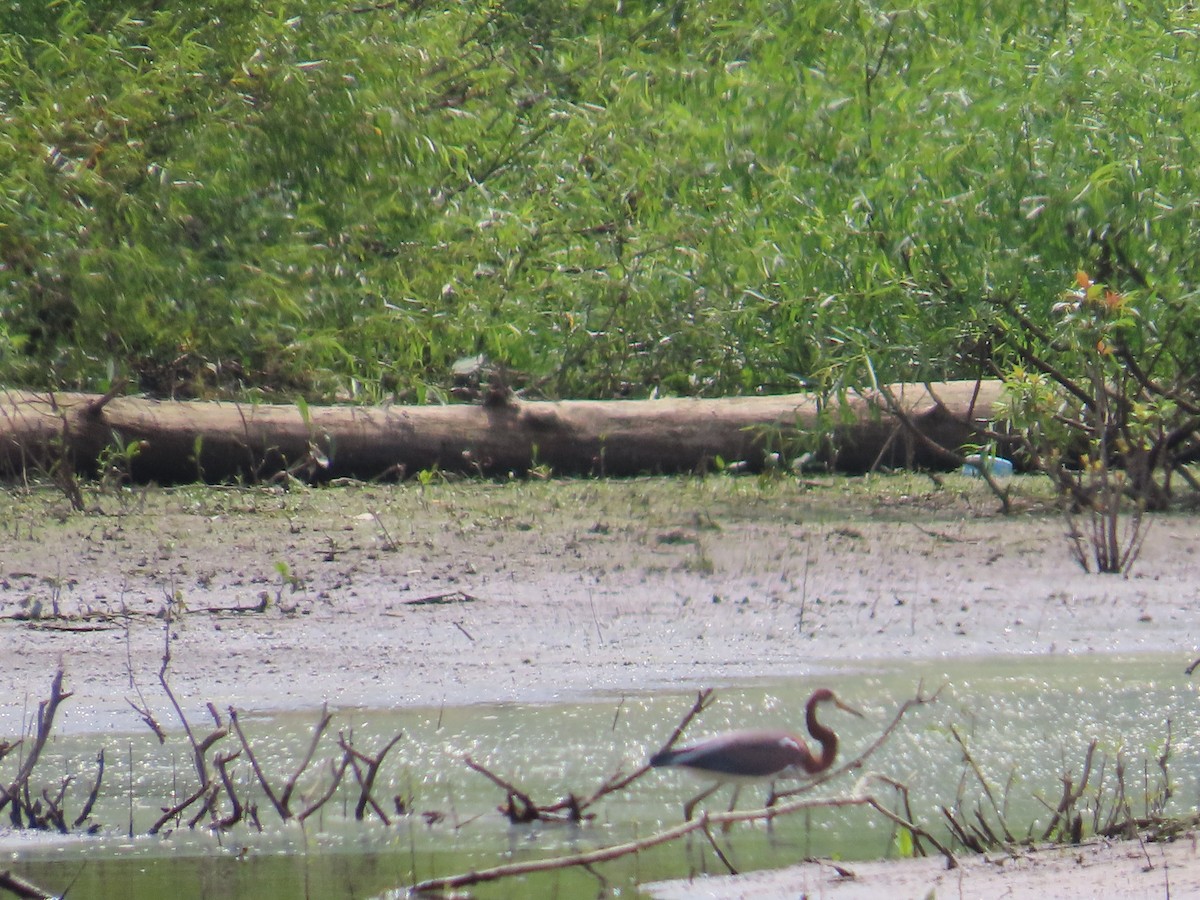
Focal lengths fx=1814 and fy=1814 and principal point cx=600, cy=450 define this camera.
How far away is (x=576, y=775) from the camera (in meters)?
4.62

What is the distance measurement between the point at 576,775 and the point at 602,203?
24.0 feet

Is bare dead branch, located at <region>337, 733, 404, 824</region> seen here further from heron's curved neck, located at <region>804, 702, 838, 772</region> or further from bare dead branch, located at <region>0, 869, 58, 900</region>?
heron's curved neck, located at <region>804, 702, 838, 772</region>

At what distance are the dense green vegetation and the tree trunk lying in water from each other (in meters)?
0.35

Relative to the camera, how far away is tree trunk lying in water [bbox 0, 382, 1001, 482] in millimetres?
8766

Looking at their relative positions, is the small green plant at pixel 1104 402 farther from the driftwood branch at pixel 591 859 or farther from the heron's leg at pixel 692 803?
the driftwood branch at pixel 591 859

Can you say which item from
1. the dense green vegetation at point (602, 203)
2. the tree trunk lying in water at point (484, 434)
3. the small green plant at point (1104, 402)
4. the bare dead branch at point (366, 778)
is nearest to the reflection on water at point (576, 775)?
the bare dead branch at point (366, 778)

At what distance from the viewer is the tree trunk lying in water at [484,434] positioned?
877 cm

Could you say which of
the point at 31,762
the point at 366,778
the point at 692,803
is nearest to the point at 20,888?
the point at 31,762

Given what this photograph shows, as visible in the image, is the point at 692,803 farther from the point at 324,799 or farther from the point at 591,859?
the point at 324,799

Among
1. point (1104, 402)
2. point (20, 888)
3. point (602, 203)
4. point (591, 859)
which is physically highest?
point (602, 203)

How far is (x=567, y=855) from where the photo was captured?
4.04 meters

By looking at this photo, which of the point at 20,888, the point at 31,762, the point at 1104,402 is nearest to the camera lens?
the point at 20,888

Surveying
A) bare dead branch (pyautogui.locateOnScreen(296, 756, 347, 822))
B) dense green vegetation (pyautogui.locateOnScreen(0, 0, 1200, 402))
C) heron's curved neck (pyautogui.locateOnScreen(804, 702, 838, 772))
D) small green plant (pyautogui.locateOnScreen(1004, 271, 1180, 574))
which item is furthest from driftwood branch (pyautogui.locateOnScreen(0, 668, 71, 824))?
dense green vegetation (pyautogui.locateOnScreen(0, 0, 1200, 402))

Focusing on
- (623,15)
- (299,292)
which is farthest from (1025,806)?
(623,15)
